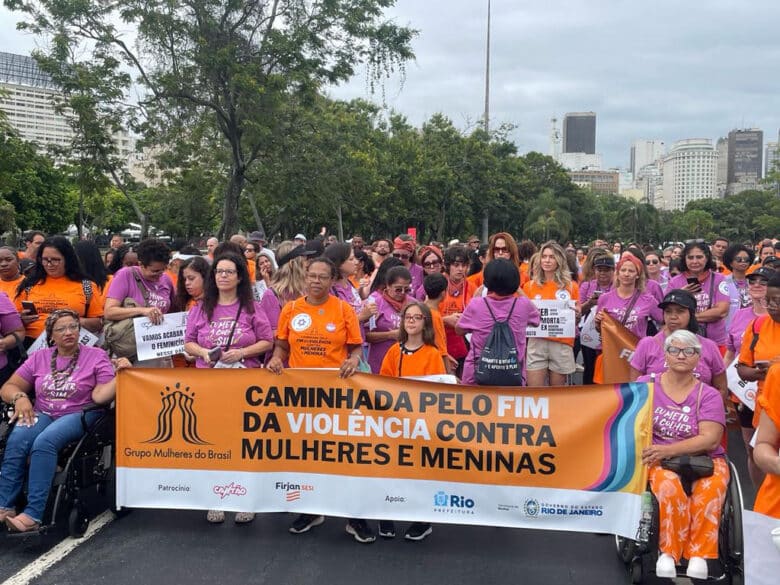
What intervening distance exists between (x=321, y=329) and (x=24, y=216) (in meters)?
54.3

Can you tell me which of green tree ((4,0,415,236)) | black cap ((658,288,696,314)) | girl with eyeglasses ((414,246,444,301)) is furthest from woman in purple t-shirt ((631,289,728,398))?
green tree ((4,0,415,236))

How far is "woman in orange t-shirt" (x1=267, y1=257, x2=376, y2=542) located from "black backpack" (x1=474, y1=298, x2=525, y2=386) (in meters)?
0.93

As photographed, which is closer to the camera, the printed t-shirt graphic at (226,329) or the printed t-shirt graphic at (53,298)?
the printed t-shirt graphic at (226,329)

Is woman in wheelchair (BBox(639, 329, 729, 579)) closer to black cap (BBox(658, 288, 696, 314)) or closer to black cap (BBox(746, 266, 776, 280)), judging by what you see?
black cap (BBox(658, 288, 696, 314))

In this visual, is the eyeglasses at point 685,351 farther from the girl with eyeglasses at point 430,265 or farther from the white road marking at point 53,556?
the white road marking at point 53,556

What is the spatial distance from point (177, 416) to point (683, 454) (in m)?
3.17

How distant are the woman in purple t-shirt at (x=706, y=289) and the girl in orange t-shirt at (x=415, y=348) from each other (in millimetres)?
3001

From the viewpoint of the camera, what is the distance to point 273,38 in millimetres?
16156

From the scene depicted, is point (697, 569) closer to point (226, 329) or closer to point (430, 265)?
point (226, 329)

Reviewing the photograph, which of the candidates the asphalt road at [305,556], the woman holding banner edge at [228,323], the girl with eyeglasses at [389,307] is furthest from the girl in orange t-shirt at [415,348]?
the asphalt road at [305,556]

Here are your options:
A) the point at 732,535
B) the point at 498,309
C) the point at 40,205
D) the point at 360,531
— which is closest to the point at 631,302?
the point at 498,309

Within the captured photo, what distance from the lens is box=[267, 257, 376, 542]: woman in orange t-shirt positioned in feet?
15.9

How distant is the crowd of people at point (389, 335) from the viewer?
4.21 meters

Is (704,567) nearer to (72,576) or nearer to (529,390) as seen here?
(529,390)
